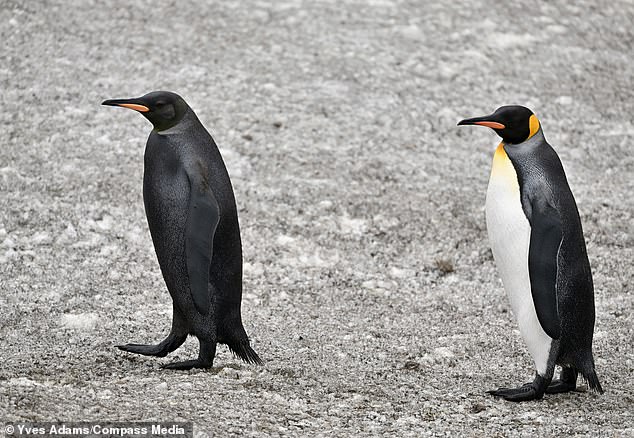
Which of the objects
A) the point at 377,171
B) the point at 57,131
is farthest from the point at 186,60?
the point at 377,171

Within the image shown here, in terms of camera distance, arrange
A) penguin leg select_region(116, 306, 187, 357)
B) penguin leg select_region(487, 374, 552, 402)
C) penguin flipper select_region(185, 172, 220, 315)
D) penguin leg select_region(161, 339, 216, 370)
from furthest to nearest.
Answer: penguin leg select_region(116, 306, 187, 357) → penguin leg select_region(161, 339, 216, 370) → penguin leg select_region(487, 374, 552, 402) → penguin flipper select_region(185, 172, 220, 315)

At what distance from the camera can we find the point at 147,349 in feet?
14.5

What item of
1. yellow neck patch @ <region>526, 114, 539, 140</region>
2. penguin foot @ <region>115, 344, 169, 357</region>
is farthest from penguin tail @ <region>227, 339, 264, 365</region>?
yellow neck patch @ <region>526, 114, 539, 140</region>

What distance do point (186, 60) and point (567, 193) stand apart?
484cm

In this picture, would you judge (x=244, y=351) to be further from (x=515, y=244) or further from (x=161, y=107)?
(x=515, y=244)

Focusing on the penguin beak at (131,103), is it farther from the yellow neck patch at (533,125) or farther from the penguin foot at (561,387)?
the penguin foot at (561,387)

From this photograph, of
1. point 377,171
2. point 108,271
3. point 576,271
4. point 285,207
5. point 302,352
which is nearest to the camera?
point 576,271

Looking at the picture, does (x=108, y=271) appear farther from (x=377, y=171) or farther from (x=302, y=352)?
(x=377, y=171)

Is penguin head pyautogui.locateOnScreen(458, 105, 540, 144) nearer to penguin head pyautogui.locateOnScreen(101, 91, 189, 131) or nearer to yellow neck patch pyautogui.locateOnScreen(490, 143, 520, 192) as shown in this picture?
yellow neck patch pyautogui.locateOnScreen(490, 143, 520, 192)

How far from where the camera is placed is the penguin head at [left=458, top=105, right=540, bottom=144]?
167 inches

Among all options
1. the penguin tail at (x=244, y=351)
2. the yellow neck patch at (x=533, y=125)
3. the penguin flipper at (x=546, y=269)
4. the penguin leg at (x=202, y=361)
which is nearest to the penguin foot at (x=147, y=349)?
the penguin leg at (x=202, y=361)

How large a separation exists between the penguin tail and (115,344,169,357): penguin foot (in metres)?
0.30

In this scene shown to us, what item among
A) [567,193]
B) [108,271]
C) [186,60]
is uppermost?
[567,193]

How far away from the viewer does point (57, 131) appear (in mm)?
7223
